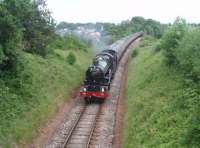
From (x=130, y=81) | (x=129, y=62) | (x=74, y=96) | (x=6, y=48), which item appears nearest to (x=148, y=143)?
(x=6, y=48)

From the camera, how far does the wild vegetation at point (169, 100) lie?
69.3 ft

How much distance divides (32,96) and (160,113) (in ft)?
35.2

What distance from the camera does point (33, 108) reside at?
28562 millimetres

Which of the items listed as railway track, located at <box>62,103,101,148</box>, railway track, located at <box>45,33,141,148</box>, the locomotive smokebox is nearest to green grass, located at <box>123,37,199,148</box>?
railway track, located at <box>45,33,141,148</box>

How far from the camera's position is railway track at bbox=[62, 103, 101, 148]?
24.8 meters

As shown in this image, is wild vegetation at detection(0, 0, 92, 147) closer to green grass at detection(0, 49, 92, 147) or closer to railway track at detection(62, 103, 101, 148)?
green grass at detection(0, 49, 92, 147)

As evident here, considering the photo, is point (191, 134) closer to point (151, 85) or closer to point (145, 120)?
point (145, 120)

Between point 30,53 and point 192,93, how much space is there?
964 inches

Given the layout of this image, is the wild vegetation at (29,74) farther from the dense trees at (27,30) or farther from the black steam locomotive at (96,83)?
the black steam locomotive at (96,83)

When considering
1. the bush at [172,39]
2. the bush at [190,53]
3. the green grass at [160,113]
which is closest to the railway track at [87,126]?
the green grass at [160,113]

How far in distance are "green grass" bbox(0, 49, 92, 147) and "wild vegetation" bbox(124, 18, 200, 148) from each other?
6432 mm

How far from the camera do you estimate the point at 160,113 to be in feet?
83.5

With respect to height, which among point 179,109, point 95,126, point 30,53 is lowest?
point 95,126

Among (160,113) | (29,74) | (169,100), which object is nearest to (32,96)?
(29,74)
